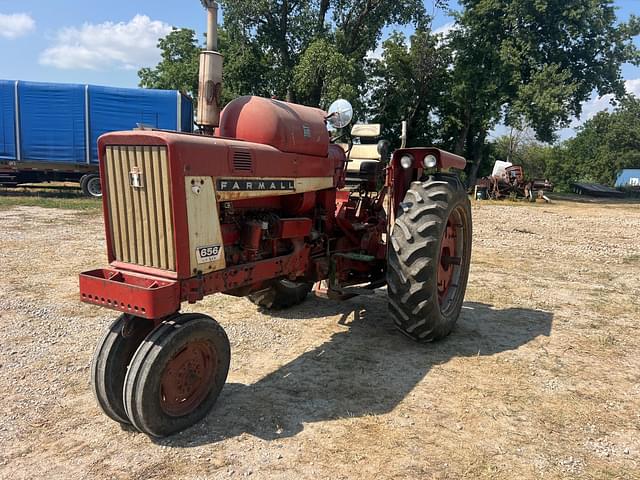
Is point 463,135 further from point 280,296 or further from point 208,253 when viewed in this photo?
point 208,253

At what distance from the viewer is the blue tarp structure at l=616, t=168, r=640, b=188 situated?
4239 centimetres

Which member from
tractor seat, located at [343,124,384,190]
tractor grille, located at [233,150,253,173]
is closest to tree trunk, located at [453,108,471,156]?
tractor seat, located at [343,124,384,190]

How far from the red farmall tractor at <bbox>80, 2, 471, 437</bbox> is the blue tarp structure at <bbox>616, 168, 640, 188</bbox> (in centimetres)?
4360

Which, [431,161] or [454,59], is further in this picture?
[454,59]

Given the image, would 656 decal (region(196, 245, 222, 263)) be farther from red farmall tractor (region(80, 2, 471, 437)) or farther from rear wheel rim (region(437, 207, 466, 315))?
rear wheel rim (region(437, 207, 466, 315))

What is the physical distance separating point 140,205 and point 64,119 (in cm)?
1518

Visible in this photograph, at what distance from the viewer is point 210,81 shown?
4211 mm

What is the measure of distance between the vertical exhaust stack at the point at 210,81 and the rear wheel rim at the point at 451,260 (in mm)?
2456

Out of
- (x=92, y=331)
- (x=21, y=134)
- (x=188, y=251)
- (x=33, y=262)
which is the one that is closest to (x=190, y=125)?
(x=21, y=134)

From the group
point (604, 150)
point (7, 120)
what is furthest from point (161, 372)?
point (604, 150)

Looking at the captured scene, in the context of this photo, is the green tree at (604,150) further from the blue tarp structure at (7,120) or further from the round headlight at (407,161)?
the round headlight at (407,161)

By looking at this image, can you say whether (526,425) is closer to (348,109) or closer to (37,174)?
(348,109)

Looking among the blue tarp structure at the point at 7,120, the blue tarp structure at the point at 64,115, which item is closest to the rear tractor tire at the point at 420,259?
the blue tarp structure at the point at 64,115

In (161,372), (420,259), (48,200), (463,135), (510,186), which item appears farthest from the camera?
(463,135)
